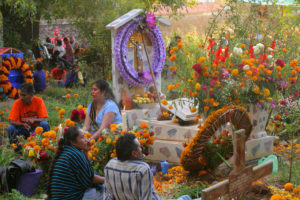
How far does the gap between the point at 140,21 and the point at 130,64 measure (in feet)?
2.69

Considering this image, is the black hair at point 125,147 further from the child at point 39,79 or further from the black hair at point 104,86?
the child at point 39,79

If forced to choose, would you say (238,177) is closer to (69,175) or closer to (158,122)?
(69,175)

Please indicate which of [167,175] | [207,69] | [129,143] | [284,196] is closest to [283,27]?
[207,69]

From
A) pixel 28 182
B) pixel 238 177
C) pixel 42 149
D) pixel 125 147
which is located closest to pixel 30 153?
pixel 42 149

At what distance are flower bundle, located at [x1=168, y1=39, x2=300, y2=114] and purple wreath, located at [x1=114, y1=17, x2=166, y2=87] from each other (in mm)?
1894

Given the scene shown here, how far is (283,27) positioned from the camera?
26.7ft

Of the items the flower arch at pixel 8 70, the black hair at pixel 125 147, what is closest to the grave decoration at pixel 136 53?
the flower arch at pixel 8 70

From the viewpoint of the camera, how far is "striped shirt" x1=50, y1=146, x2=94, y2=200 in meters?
3.41

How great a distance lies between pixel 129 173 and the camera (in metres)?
3.02

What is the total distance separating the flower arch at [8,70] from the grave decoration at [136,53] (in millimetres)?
3448

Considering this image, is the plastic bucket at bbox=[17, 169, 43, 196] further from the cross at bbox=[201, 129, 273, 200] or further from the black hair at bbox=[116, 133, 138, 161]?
the cross at bbox=[201, 129, 273, 200]

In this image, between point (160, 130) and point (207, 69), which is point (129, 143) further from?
point (160, 130)

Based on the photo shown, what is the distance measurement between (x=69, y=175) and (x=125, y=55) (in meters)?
3.96

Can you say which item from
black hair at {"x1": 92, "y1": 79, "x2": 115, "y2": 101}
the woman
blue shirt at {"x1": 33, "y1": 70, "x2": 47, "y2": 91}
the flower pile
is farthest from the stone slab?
blue shirt at {"x1": 33, "y1": 70, "x2": 47, "y2": 91}
